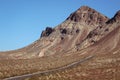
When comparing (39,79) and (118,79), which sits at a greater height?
(39,79)

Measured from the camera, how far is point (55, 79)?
205ft

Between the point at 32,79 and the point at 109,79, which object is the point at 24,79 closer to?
the point at 32,79

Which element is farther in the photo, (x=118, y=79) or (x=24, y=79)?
(x=118, y=79)

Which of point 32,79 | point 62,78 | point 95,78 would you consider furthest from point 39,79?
point 95,78

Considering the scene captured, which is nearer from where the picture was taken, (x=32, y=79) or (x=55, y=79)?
(x=32, y=79)

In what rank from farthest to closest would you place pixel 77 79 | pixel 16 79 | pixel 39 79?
pixel 77 79 < pixel 39 79 < pixel 16 79

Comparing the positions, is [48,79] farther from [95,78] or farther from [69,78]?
[95,78]

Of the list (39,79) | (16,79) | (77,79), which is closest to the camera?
(16,79)

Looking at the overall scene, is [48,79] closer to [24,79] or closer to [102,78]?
[24,79]

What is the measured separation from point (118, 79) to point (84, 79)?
699cm

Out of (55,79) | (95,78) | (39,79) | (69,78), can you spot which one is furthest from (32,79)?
(95,78)

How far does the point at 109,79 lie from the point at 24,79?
18.5 metres

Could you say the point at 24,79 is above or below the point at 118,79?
above

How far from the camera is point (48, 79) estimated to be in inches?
2419
